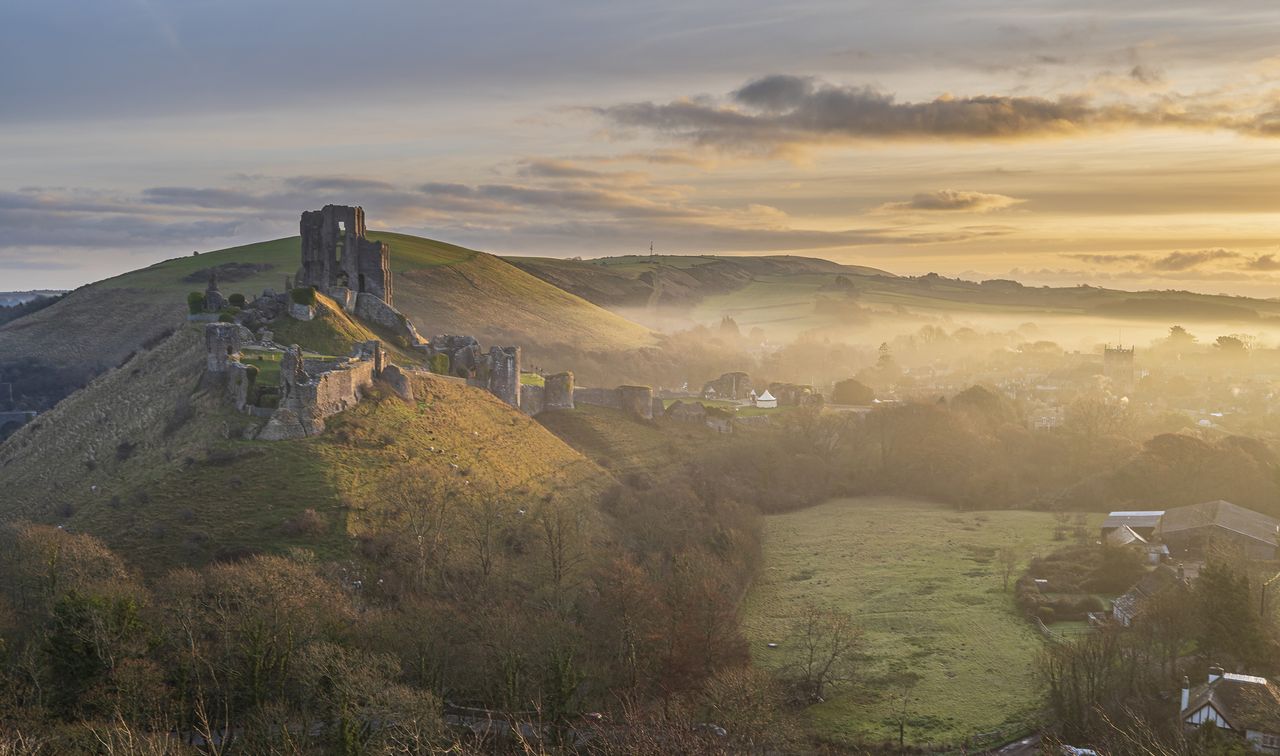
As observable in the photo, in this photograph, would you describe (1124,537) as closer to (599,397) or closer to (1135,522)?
(1135,522)

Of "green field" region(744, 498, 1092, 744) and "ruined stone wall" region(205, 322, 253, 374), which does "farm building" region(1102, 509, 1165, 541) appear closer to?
"green field" region(744, 498, 1092, 744)

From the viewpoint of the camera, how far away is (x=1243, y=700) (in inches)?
1421

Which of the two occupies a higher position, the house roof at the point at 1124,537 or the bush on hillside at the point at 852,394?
the bush on hillside at the point at 852,394

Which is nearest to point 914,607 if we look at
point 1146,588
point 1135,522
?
point 1146,588

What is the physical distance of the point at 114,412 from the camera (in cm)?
5694

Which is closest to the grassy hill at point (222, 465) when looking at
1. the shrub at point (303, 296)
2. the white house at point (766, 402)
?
the shrub at point (303, 296)

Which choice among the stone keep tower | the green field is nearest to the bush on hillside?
the green field

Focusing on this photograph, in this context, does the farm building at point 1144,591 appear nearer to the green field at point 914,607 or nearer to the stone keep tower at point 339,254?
the green field at point 914,607

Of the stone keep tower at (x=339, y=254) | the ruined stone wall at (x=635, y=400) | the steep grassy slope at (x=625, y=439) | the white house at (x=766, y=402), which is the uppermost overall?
the stone keep tower at (x=339, y=254)

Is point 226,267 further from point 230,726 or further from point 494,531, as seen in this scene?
point 230,726

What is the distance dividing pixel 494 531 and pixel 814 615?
1551 cm

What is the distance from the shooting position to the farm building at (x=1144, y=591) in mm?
48572

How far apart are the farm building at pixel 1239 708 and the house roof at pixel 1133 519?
3086 cm

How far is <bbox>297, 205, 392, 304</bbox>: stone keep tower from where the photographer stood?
70562 mm
